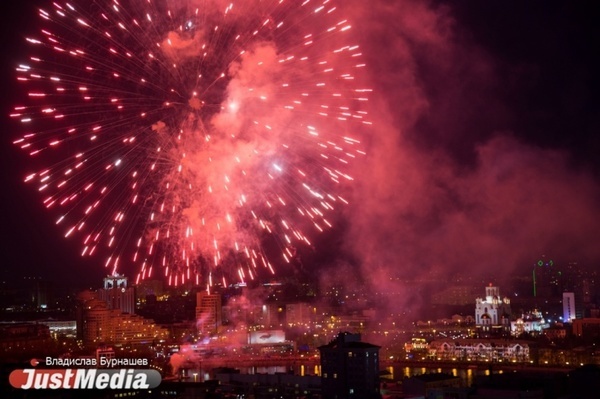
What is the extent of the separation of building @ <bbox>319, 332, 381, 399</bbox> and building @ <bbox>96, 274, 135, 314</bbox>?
21205 millimetres

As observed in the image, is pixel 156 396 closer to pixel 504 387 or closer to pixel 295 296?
pixel 504 387

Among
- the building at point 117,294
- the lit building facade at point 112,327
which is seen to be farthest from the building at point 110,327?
the building at point 117,294

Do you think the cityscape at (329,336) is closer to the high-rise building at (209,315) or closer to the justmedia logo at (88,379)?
the high-rise building at (209,315)

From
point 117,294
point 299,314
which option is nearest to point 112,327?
point 117,294

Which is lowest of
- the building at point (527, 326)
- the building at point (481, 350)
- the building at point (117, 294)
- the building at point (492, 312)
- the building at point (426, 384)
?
the building at point (426, 384)

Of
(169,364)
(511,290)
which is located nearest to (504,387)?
(169,364)

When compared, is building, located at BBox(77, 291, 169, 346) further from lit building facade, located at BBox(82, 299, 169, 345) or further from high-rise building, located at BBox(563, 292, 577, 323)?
high-rise building, located at BBox(563, 292, 577, 323)

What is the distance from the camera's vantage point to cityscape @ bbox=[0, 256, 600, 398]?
1609 cm

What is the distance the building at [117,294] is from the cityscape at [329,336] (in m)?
0.07

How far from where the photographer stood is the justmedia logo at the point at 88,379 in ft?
23.1

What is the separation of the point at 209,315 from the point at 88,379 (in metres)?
27.3

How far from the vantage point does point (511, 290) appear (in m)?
43.4

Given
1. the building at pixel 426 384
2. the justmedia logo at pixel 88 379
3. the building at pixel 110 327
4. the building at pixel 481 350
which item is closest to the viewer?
the justmedia logo at pixel 88 379

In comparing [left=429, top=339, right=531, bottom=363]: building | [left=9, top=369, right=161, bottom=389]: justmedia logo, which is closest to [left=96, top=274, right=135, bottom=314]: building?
[left=429, top=339, right=531, bottom=363]: building
